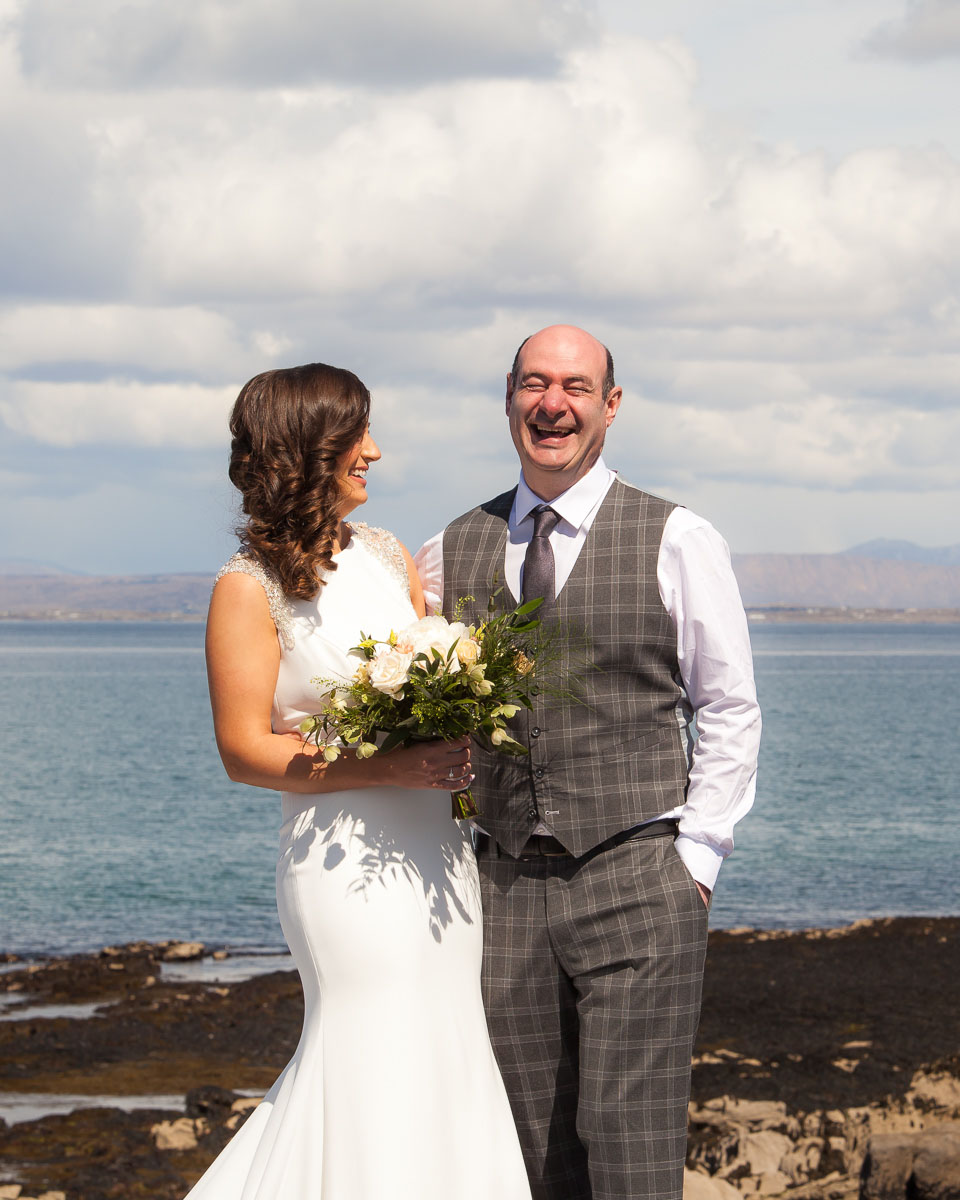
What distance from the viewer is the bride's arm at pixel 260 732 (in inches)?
154

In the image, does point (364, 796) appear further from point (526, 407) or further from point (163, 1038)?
point (163, 1038)

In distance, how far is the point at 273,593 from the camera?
4.09 metres

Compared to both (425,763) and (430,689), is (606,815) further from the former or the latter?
(430,689)

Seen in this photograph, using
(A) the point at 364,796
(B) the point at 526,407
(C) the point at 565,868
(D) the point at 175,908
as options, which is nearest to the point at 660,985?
(C) the point at 565,868

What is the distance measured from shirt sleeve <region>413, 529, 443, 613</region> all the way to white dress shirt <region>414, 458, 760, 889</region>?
0.38m

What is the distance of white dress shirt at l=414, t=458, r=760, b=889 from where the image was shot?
4137 mm

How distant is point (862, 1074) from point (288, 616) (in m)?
8.90

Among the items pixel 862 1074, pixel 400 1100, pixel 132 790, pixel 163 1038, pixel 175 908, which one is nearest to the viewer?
pixel 400 1100

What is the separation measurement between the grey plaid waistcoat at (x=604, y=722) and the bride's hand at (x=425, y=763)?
0.32 metres

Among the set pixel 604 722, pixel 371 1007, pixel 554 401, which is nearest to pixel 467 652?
pixel 604 722

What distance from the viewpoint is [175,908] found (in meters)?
22.9

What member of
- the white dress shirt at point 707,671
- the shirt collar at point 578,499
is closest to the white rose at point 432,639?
the white dress shirt at point 707,671

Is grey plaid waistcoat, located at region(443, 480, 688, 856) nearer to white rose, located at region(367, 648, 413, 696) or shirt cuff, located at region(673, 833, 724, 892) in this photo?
shirt cuff, located at region(673, 833, 724, 892)

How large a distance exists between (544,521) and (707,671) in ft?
2.30
